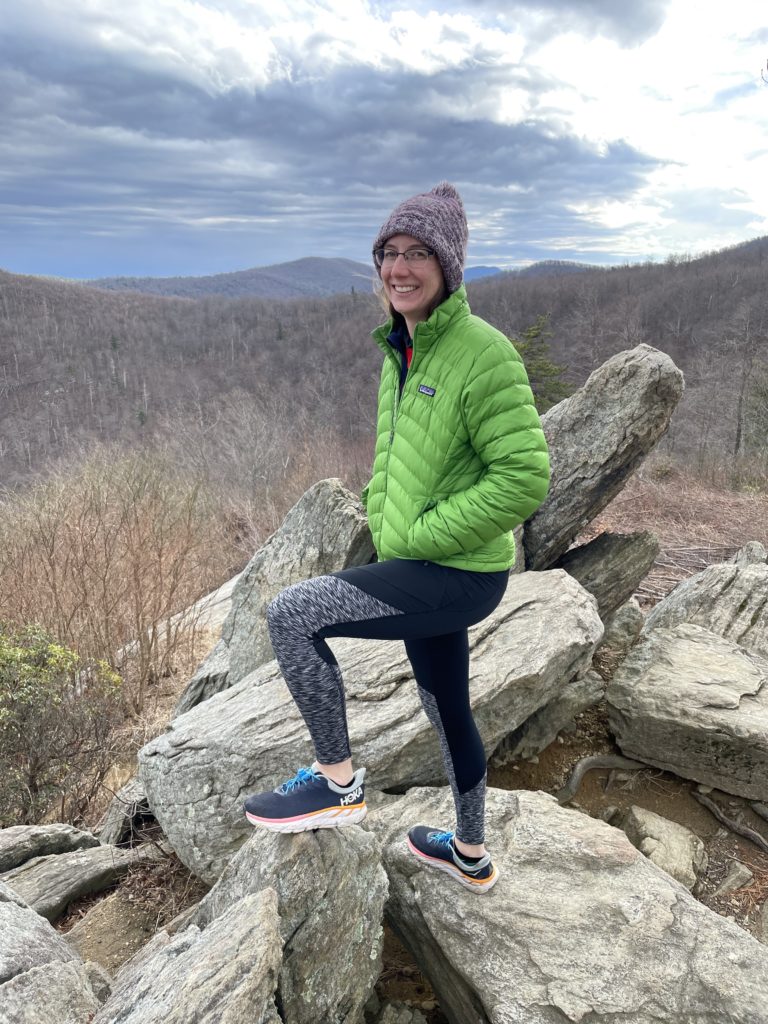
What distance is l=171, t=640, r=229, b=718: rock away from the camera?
6.40m

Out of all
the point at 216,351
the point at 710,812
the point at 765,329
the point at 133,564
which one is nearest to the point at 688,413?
the point at 765,329

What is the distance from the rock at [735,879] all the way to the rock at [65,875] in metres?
3.61

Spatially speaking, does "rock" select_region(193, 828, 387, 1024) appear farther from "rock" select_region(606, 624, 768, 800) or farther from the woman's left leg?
"rock" select_region(606, 624, 768, 800)

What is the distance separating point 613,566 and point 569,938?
3.66 meters

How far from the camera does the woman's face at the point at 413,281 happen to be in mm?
2508

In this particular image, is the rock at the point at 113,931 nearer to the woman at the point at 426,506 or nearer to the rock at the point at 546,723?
the woman at the point at 426,506

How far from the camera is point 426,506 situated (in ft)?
8.07

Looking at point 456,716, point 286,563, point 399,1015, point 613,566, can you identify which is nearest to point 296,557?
point 286,563

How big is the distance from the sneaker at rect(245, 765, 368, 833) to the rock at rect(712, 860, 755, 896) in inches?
101

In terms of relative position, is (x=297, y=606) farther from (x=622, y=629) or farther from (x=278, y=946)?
(x=622, y=629)

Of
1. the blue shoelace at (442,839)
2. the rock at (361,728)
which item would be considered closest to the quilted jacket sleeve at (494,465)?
the blue shoelace at (442,839)

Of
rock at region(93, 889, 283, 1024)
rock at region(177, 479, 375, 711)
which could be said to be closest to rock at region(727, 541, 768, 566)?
rock at region(177, 479, 375, 711)

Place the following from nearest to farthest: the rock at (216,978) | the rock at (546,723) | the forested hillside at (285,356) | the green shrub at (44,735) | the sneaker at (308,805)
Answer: the rock at (216,978)
the sneaker at (308,805)
the rock at (546,723)
the green shrub at (44,735)
the forested hillside at (285,356)

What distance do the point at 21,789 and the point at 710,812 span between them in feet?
19.0
